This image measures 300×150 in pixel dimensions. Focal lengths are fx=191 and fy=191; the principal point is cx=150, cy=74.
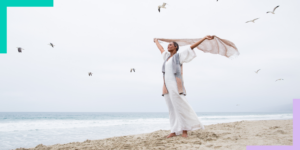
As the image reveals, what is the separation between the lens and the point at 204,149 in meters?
3.21

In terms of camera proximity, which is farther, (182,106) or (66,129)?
(66,129)

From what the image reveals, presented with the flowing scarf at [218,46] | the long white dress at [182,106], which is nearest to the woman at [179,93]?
the long white dress at [182,106]

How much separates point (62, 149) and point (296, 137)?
4616mm

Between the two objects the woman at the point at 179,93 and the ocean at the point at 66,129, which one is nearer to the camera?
the woman at the point at 179,93

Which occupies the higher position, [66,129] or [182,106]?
[182,106]

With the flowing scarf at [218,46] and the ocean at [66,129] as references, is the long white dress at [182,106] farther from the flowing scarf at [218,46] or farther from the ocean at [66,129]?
the ocean at [66,129]

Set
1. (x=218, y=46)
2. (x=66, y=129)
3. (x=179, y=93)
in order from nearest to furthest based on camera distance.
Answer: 1. (x=179, y=93)
2. (x=218, y=46)
3. (x=66, y=129)

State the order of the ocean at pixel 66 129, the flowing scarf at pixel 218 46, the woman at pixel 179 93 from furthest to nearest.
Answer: the ocean at pixel 66 129, the flowing scarf at pixel 218 46, the woman at pixel 179 93

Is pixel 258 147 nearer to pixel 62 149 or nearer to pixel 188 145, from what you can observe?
pixel 188 145

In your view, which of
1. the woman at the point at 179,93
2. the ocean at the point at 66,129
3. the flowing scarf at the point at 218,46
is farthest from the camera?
the ocean at the point at 66,129

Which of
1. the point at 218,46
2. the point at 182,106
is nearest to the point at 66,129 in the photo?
the point at 182,106

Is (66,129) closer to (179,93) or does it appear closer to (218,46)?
(179,93)

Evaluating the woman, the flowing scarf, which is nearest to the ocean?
the woman

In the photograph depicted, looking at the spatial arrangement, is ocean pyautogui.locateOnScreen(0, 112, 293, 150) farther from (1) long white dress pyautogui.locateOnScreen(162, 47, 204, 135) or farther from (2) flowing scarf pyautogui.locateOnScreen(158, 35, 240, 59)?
(2) flowing scarf pyautogui.locateOnScreen(158, 35, 240, 59)
